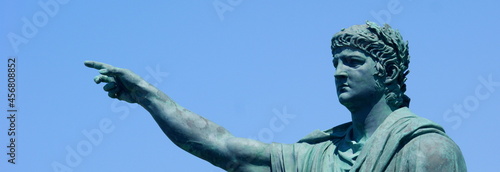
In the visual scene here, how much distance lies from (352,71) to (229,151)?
1.77m

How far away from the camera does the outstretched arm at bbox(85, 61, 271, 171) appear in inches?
609

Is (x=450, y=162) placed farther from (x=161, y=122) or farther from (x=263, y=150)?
(x=161, y=122)

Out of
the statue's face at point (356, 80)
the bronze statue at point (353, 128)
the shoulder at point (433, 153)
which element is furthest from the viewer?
the statue's face at point (356, 80)

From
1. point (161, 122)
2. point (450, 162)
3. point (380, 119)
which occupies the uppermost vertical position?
point (161, 122)

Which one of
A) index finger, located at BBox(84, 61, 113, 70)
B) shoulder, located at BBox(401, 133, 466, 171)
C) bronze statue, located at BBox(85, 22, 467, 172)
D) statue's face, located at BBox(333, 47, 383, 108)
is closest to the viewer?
shoulder, located at BBox(401, 133, 466, 171)

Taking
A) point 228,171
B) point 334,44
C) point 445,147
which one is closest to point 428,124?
point 445,147

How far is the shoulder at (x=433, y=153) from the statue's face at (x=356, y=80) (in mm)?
860

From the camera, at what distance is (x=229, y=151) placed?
15.5 m

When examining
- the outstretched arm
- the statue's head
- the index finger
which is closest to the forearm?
the outstretched arm

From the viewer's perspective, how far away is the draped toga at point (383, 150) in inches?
563

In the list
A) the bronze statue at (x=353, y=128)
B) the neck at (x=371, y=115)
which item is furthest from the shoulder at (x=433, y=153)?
the neck at (x=371, y=115)

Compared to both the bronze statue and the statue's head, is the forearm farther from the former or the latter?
the statue's head

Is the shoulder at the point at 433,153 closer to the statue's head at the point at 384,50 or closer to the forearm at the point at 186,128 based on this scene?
the statue's head at the point at 384,50

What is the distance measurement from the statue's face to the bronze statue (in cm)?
1
